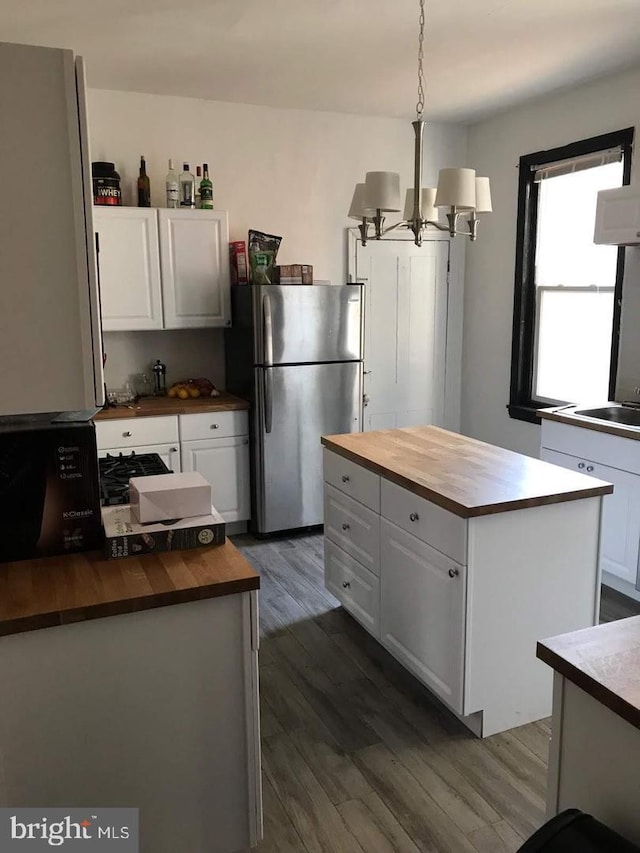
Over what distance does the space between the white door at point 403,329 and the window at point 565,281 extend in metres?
0.65

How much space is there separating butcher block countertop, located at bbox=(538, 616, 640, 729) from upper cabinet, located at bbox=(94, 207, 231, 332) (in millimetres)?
3308

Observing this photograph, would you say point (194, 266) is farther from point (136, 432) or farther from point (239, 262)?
point (136, 432)

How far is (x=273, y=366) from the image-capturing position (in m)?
4.17

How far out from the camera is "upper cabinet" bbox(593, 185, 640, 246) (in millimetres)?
3463

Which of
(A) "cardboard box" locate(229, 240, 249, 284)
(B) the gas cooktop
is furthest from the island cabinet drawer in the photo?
(A) "cardboard box" locate(229, 240, 249, 284)

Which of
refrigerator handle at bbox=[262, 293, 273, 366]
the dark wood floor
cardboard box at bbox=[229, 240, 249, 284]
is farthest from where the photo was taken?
cardboard box at bbox=[229, 240, 249, 284]

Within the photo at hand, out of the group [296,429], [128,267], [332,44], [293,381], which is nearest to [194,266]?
[128,267]

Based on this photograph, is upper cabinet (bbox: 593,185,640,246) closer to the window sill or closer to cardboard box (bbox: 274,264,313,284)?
the window sill

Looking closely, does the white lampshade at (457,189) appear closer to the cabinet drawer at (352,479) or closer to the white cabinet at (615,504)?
the cabinet drawer at (352,479)

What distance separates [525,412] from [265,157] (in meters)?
2.41

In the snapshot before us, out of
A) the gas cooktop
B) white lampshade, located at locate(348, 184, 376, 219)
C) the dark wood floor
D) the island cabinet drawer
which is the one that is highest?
white lampshade, located at locate(348, 184, 376, 219)

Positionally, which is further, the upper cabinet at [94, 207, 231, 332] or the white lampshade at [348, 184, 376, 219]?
the upper cabinet at [94, 207, 231, 332]

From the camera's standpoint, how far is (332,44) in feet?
10.8

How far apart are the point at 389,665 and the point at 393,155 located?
11.5 feet
